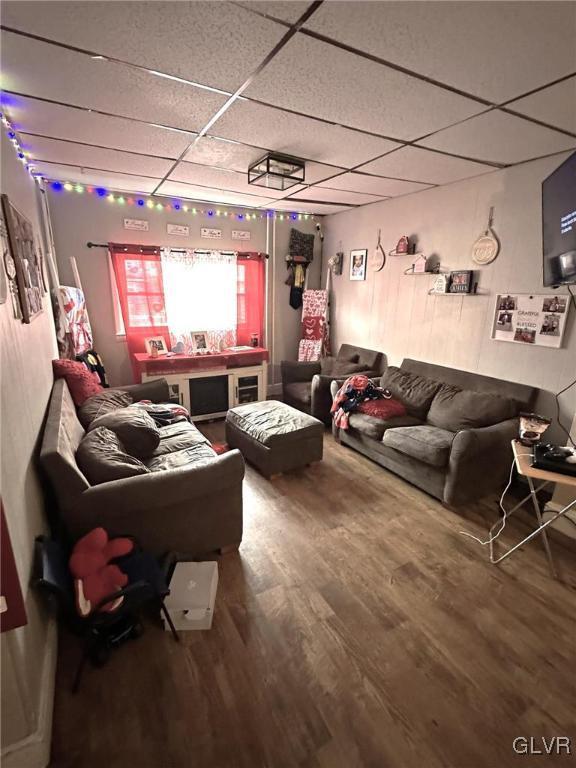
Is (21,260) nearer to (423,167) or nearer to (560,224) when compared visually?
(423,167)

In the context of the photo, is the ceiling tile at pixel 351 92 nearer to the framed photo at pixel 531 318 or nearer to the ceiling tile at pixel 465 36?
the ceiling tile at pixel 465 36

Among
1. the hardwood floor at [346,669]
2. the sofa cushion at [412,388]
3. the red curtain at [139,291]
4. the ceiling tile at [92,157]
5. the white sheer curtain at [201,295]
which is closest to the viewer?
the hardwood floor at [346,669]

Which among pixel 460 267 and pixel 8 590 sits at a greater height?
pixel 460 267

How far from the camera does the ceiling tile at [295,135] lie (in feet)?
6.31

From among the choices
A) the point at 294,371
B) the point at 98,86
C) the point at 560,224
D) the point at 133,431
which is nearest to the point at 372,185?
the point at 560,224

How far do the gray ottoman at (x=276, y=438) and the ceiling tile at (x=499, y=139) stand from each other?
7.21ft

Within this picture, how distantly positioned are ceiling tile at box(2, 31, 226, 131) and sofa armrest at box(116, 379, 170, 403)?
7.42 ft

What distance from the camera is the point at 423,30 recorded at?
124 cm

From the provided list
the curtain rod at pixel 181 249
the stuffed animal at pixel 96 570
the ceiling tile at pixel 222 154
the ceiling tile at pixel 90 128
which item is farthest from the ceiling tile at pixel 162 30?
the curtain rod at pixel 181 249

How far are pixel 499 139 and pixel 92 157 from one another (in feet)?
9.24

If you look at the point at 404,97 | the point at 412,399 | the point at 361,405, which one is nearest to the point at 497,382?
the point at 412,399

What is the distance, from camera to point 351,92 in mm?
1666

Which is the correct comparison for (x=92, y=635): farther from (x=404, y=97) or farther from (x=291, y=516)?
(x=404, y=97)

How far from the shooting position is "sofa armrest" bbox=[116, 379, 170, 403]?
3.47m
